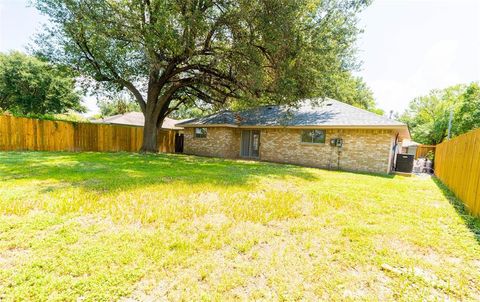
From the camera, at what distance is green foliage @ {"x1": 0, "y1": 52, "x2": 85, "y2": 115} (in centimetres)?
2350

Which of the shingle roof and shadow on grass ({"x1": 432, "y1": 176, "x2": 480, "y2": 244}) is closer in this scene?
shadow on grass ({"x1": 432, "y1": 176, "x2": 480, "y2": 244})

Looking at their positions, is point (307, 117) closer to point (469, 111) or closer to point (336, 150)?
point (336, 150)

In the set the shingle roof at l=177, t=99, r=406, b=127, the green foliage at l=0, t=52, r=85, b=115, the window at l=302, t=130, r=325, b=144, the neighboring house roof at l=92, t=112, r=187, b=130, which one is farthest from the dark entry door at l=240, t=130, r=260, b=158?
the green foliage at l=0, t=52, r=85, b=115

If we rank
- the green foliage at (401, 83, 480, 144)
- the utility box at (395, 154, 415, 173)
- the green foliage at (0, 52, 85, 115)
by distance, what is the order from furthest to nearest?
the green foliage at (0, 52, 85, 115), the green foliage at (401, 83, 480, 144), the utility box at (395, 154, 415, 173)

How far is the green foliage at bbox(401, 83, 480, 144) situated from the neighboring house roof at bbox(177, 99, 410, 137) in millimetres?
13673

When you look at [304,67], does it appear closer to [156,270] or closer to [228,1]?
[228,1]

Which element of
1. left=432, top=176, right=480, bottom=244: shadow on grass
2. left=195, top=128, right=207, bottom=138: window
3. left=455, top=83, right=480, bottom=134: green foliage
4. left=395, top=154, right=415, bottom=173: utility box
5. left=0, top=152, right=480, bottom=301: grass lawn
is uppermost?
left=455, top=83, right=480, bottom=134: green foliage

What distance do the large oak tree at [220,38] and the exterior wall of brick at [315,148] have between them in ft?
9.42

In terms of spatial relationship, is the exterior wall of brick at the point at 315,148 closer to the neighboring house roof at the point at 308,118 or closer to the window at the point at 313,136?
the window at the point at 313,136

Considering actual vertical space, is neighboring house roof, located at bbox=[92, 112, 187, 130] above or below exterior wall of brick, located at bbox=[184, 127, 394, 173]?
above

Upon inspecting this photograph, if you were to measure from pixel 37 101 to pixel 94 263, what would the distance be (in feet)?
102

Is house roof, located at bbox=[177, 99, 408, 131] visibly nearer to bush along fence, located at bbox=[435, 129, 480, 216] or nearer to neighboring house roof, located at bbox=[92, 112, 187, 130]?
bush along fence, located at bbox=[435, 129, 480, 216]

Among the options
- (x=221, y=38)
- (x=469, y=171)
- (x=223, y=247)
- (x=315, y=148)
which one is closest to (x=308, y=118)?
(x=315, y=148)

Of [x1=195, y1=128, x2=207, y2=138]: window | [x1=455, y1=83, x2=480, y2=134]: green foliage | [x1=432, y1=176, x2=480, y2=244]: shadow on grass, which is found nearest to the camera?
[x1=432, y1=176, x2=480, y2=244]: shadow on grass
